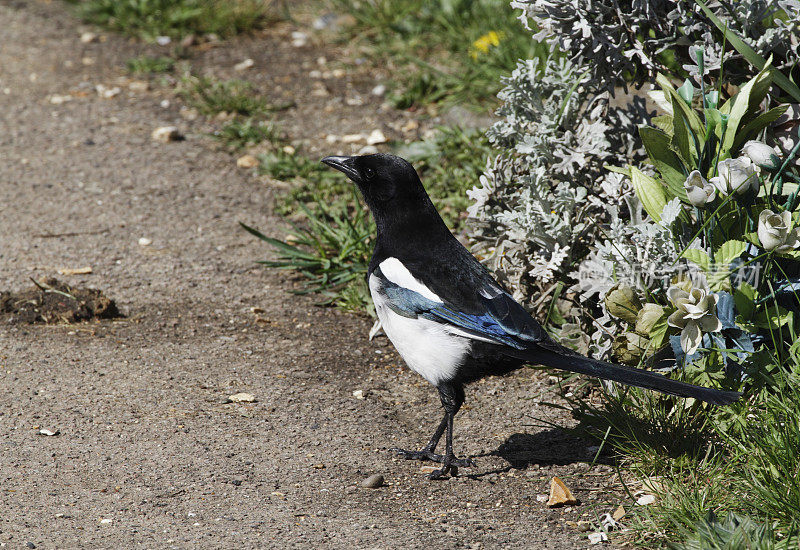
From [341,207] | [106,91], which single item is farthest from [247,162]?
[106,91]

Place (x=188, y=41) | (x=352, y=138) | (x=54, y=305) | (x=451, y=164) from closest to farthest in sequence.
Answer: (x=54, y=305)
(x=451, y=164)
(x=352, y=138)
(x=188, y=41)

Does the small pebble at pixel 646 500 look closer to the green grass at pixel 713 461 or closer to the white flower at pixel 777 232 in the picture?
the green grass at pixel 713 461

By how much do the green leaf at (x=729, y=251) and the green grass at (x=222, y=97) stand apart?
414cm

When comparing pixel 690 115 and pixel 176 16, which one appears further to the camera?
pixel 176 16

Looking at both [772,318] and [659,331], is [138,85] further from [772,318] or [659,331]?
[772,318]

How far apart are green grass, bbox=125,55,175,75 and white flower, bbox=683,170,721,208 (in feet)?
16.7

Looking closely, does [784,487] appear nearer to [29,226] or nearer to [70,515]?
[70,515]

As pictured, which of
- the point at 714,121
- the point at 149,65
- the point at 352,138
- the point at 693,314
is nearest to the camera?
the point at 693,314

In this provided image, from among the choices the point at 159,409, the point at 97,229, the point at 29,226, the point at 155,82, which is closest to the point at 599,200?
the point at 159,409

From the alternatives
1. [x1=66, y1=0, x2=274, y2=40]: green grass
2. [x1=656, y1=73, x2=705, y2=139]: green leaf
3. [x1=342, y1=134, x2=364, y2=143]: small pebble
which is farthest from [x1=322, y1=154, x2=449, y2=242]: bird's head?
[x1=66, y1=0, x2=274, y2=40]: green grass

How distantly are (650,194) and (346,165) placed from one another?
3.88ft

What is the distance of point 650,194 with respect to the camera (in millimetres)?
3410

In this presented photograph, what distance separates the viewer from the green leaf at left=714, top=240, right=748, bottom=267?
3.15 metres

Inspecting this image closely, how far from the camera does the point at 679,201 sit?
3262mm
